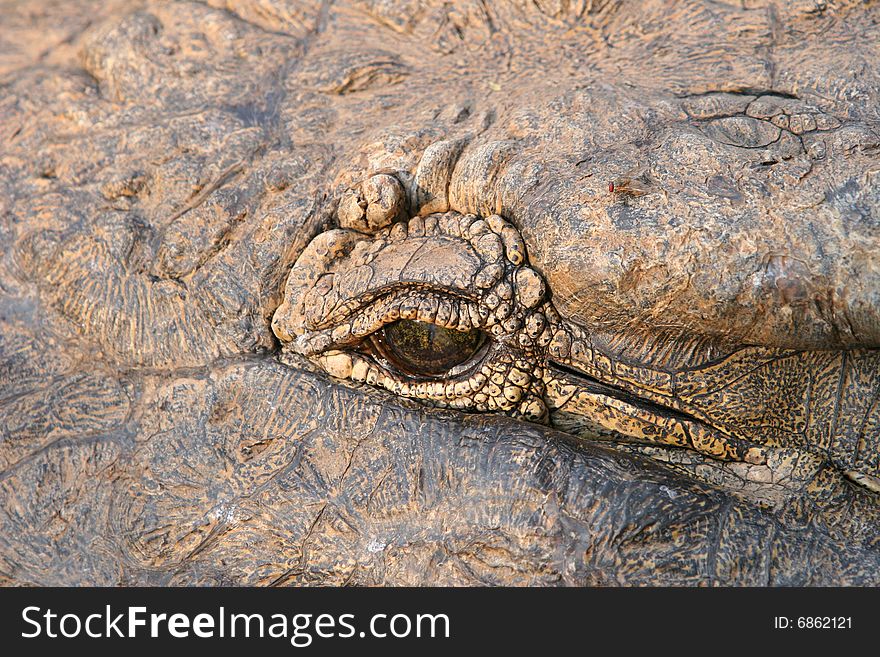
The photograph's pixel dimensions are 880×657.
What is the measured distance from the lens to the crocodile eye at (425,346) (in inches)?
99.6

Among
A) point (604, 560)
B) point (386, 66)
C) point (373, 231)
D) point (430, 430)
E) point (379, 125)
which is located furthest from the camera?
point (386, 66)

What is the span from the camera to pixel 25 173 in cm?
312

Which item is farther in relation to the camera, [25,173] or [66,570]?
[25,173]

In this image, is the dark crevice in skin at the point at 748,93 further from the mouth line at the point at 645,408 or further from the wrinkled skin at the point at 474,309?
the mouth line at the point at 645,408

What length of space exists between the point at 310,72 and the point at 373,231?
2.74 ft

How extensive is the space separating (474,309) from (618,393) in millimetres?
508

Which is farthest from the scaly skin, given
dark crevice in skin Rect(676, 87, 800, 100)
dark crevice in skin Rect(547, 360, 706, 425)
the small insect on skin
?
dark crevice in skin Rect(676, 87, 800, 100)

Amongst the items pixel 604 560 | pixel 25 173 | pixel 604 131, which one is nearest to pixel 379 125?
pixel 604 131

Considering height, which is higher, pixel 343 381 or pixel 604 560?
pixel 343 381

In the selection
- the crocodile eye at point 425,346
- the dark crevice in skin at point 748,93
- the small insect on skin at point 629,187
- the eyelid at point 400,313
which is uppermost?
the dark crevice in skin at point 748,93

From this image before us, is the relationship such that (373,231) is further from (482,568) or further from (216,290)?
(482,568)

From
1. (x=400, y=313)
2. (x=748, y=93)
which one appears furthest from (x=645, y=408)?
(x=748, y=93)

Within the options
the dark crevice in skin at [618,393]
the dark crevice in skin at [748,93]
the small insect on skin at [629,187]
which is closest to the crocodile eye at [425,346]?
the dark crevice in skin at [618,393]

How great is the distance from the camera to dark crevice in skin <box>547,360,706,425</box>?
248 centimetres
